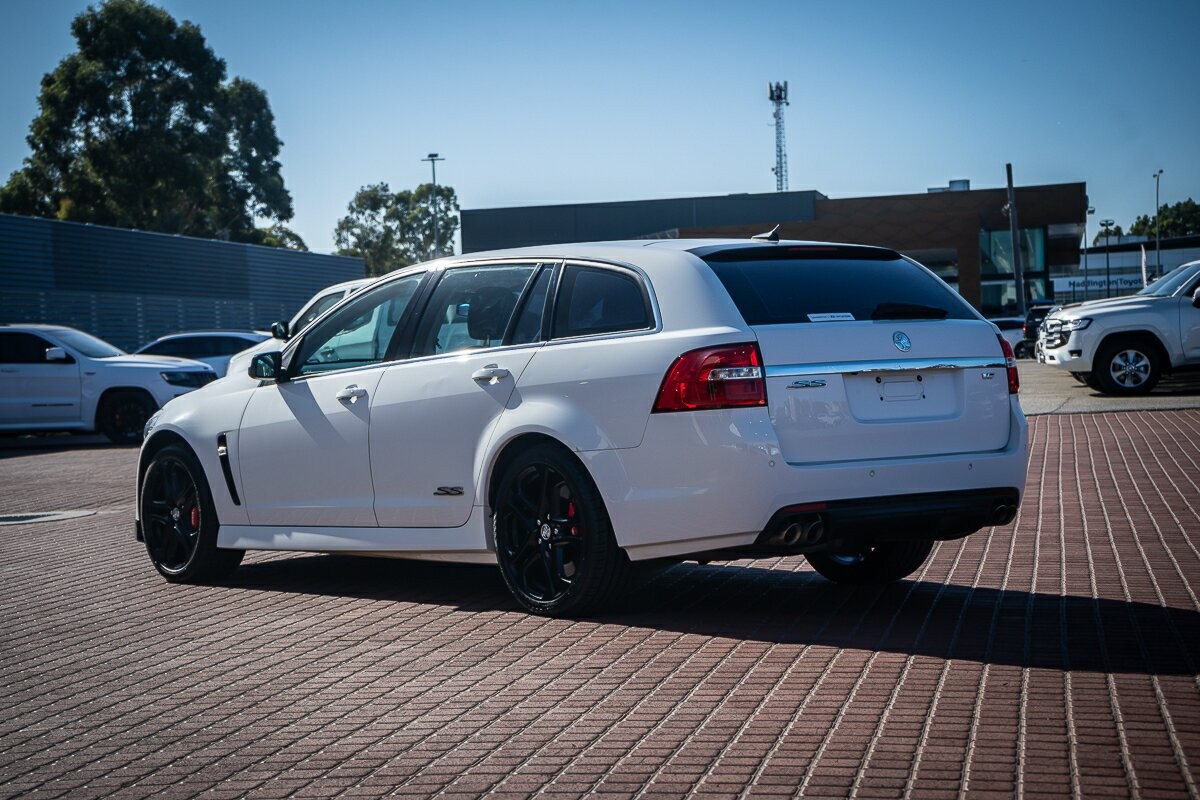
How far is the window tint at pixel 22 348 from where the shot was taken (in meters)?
22.2

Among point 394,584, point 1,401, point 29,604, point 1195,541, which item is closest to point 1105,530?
point 1195,541

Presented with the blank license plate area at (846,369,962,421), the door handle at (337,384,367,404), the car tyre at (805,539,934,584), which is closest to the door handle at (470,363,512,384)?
the door handle at (337,384,367,404)

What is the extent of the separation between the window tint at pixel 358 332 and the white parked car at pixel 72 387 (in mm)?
14609

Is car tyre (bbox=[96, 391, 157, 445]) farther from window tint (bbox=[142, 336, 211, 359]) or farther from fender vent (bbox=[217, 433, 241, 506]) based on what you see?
fender vent (bbox=[217, 433, 241, 506])

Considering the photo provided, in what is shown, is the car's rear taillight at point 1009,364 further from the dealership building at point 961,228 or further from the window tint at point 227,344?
the dealership building at point 961,228

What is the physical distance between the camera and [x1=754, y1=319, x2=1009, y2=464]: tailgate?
6.03 meters

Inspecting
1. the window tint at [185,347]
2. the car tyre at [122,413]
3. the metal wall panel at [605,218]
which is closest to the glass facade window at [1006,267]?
the metal wall panel at [605,218]

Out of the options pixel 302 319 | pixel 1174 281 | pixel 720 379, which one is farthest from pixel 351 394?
pixel 1174 281

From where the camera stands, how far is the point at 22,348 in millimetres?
22219

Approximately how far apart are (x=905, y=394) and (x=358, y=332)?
3082mm

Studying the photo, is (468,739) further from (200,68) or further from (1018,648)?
(200,68)

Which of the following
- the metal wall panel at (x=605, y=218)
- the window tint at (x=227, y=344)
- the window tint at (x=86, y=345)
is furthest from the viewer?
the metal wall panel at (x=605, y=218)

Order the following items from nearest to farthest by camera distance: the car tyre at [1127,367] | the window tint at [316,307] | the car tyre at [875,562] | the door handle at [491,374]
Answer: the door handle at [491,374] → the car tyre at [875,562] → the window tint at [316,307] → the car tyre at [1127,367]

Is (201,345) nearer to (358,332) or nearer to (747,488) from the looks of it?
(358,332)
